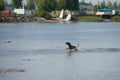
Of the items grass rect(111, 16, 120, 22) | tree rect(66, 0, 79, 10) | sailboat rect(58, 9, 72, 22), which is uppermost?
tree rect(66, 0, 79, 10)

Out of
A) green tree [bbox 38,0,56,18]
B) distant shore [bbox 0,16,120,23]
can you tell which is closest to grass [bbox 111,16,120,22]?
distant shore [bbox 0,16,120,23]

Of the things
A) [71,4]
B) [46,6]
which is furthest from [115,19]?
[46,6]

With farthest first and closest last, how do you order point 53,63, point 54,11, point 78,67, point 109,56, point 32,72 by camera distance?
point 54,11 < point 109,56 < point 53,63 < point 78,67 < point 32,72

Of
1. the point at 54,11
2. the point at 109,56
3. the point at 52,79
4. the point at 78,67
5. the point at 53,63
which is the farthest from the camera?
the point at 54,11

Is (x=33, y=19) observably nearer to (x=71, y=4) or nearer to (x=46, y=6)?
(x=46, y=6)

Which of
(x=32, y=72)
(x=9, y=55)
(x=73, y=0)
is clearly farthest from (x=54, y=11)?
(x=32, y=72)

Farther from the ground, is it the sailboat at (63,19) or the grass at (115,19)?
the sailboat at (63,19)

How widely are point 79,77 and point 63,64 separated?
6200mm

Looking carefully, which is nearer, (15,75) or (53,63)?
(15,75)

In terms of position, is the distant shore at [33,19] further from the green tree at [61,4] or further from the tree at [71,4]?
the green tree at [61,4]

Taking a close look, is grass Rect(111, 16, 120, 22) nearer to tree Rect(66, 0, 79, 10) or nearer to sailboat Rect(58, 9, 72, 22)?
tree Rect(66, 0, 79, 10)

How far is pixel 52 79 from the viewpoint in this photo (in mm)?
26484

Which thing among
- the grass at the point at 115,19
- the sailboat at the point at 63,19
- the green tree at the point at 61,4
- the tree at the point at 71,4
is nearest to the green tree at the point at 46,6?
the sailboat at the point at 63,19

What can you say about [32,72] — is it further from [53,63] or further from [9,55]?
[9,55]
